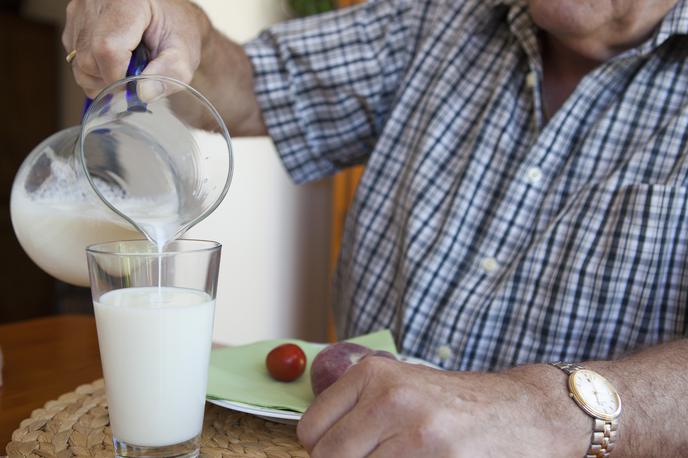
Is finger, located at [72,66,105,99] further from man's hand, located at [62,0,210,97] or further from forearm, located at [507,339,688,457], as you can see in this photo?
forearm, located at [507,339,688,457]

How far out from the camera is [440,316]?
124cm

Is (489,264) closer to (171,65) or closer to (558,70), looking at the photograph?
(558,70)

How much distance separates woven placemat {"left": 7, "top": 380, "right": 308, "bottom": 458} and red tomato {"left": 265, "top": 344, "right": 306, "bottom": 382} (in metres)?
0.09

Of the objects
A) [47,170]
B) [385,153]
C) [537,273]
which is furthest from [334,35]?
[47,170]

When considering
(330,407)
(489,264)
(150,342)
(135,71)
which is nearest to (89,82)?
(135,71)

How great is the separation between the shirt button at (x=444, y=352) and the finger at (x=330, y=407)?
0.59 metres

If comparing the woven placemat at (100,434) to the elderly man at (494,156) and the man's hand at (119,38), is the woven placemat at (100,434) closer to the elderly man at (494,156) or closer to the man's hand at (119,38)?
the elderly man at (494,156)

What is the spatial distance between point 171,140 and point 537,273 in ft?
2.02

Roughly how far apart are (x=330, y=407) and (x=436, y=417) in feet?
0.30

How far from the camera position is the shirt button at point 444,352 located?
3.99ft

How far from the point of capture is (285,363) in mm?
898

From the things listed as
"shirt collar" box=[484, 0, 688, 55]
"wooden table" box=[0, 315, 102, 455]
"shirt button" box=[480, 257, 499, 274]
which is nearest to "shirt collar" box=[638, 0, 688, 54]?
"shirt collar" box=[484, 0, 688, 55]

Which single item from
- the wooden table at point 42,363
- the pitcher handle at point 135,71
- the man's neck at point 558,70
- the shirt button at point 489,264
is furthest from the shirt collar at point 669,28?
the wooden table at point 42,363

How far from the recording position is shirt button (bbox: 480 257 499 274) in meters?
1.21
